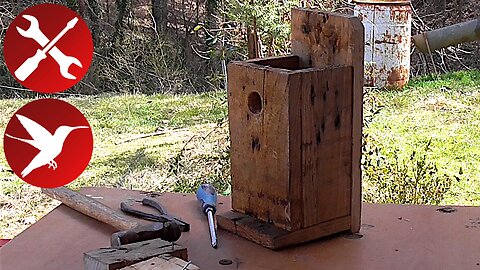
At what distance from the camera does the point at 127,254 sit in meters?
0.77

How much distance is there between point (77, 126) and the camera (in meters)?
1.33

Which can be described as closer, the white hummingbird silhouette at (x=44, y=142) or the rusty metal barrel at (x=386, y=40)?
the white hummingbird silhouette at (x=44, y=142)

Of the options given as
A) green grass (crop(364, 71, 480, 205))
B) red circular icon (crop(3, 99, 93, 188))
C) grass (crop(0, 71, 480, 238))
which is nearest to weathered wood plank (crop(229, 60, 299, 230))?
red circular icon (crop(3, 99, 93, 188))

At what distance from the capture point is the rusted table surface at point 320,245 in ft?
2.79

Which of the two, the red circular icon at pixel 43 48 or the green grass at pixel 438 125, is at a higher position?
the red circular icon at pixel 43 48

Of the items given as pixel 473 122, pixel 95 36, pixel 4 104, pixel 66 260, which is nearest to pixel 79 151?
pixel 66 260

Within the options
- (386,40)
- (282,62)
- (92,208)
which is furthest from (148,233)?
(386,40)

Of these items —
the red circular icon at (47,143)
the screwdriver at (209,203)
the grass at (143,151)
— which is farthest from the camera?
the grass at (143,151)

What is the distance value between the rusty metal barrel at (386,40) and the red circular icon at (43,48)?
1507mm

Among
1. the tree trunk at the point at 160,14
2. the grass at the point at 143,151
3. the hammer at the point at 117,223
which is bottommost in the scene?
the grass at the point at 143,151

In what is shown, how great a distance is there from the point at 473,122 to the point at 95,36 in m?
1.92

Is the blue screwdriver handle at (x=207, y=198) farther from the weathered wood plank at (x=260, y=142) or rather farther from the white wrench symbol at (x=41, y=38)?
the white wrench symbol at (x=41, y=38)

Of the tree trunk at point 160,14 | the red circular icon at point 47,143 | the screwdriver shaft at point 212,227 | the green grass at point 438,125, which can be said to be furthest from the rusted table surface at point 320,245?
the tree trunk at point 160,14

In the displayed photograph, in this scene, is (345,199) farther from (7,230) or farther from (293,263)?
(7,230)
